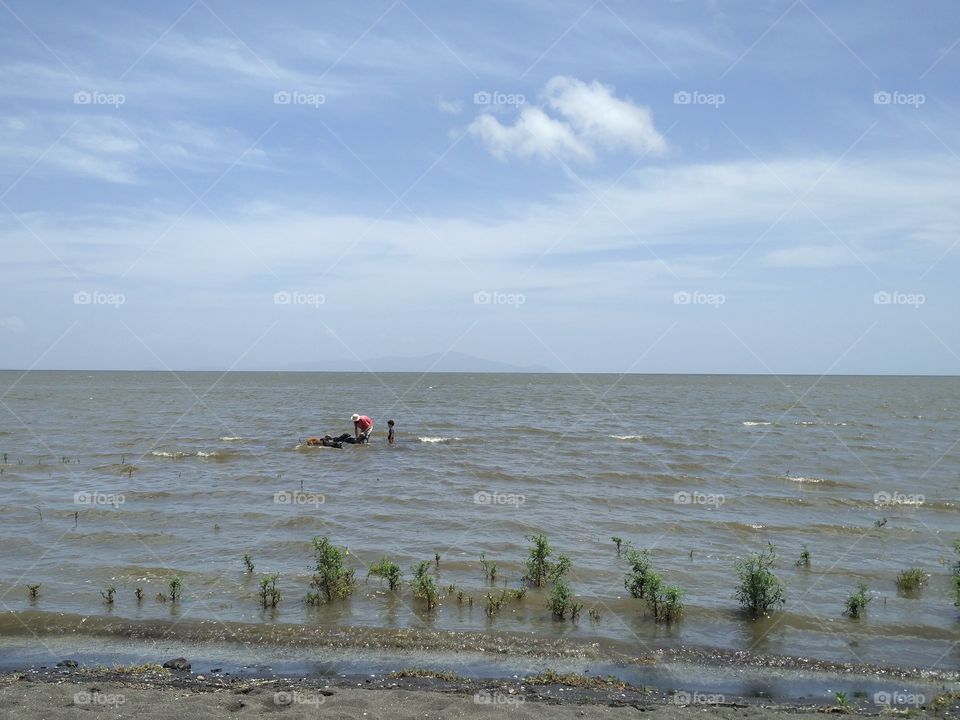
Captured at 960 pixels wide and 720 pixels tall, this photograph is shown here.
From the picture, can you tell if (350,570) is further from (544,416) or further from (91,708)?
(544,416)

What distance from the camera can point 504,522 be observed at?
1858 cm

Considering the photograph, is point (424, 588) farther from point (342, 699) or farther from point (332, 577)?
point (342, 699)

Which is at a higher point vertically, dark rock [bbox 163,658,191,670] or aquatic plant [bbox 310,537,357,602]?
aquatic plant [bbox 310,537,357,602]

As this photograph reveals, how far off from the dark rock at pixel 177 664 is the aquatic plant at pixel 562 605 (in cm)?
548

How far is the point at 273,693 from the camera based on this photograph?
330 inches

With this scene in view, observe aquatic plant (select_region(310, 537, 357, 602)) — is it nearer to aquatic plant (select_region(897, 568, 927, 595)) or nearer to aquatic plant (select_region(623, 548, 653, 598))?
aquatic plant (select_region(623, 548, 653, 598))

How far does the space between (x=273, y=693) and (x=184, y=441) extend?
97.9 ft

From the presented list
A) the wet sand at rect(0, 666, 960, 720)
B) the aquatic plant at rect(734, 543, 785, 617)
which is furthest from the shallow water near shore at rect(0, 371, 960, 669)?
the wet sand at rect(0, 666, 960, 720)

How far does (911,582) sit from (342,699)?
11.0 meters

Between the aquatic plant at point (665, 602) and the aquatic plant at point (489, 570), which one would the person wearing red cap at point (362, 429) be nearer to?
the aquatic plant at point (489, 570)

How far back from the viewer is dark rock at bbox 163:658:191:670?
940 centimetres

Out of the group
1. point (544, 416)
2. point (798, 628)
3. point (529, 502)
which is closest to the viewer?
point (798, 628)

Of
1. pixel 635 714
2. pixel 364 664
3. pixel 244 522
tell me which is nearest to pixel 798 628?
pixel 635 714

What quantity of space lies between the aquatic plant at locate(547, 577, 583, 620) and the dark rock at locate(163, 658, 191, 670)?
5.48m
